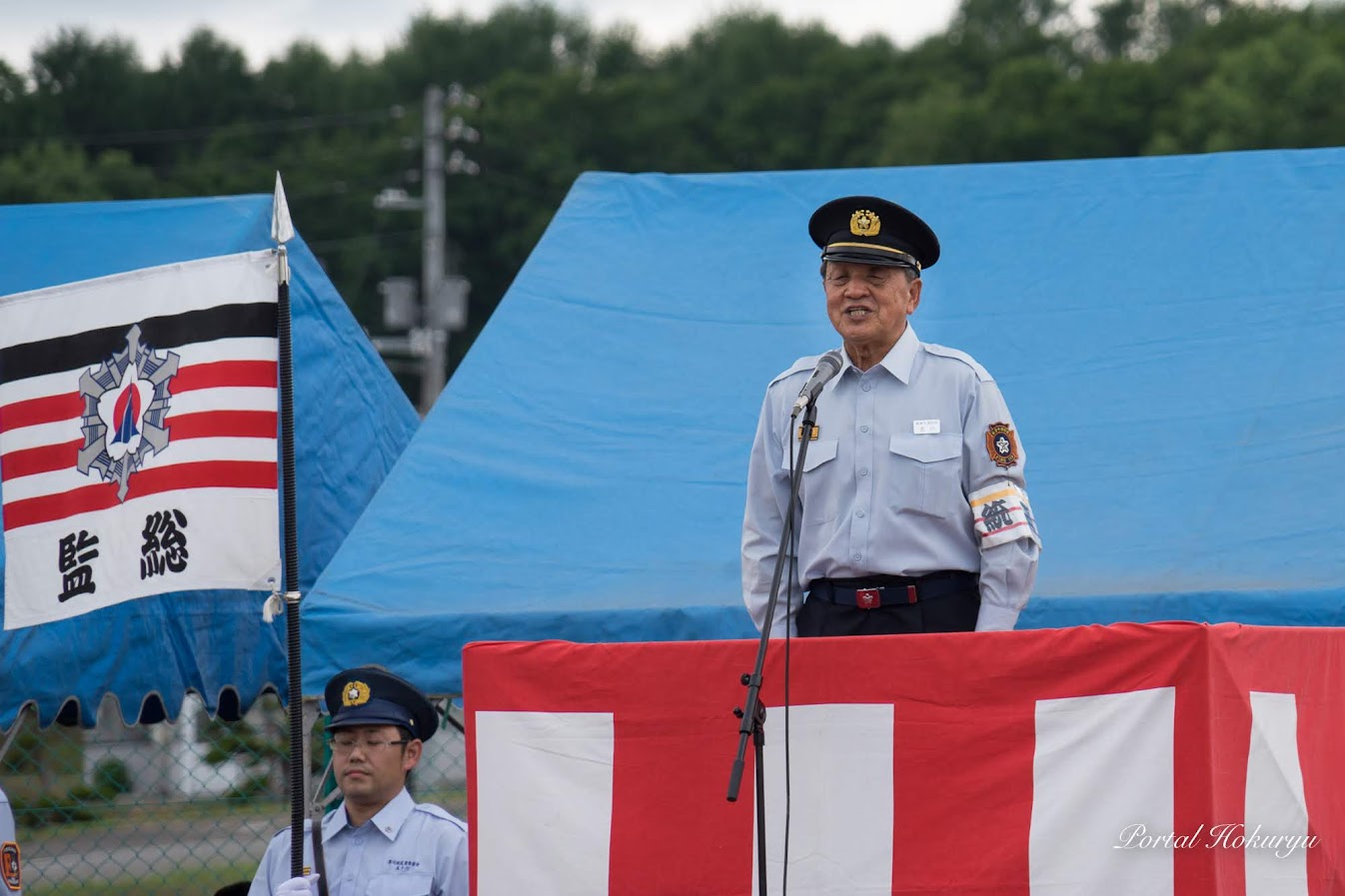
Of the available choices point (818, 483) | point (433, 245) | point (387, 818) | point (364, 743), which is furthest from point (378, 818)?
point (433, 245)

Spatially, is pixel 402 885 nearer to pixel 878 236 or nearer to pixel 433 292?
pixel 878 236

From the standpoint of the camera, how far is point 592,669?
3559 mm

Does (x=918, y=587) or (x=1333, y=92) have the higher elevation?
(x=1333, y=92)

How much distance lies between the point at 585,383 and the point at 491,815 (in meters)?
2.17

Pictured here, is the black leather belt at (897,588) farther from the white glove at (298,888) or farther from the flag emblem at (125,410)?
the flag emblem at (125,410)

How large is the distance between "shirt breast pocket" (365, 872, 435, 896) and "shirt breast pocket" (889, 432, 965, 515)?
1509 mm

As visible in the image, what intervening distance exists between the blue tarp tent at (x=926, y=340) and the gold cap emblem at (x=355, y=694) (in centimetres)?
20

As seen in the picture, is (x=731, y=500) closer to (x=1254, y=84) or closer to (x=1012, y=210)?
(x=1012, y=210)

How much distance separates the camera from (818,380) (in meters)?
3.52

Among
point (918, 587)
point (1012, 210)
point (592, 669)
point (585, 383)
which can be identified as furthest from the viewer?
point (1012, 210)

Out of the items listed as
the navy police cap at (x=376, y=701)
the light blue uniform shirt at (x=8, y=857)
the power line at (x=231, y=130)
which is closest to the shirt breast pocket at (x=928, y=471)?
the navy police cap at (x=376, y=701)

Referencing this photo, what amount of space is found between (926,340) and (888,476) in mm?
1689

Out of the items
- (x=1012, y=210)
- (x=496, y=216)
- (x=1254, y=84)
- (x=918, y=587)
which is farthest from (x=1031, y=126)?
(x=918, y=587)

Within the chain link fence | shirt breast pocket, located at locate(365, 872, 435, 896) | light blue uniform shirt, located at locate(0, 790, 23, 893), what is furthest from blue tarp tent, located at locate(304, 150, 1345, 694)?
the chain link fence
